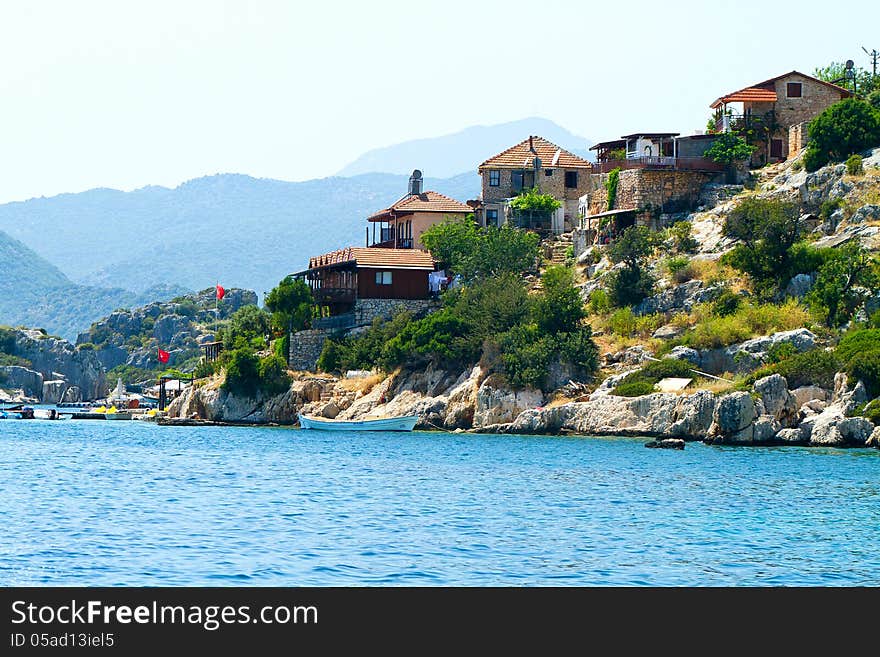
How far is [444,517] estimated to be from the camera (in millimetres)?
37344

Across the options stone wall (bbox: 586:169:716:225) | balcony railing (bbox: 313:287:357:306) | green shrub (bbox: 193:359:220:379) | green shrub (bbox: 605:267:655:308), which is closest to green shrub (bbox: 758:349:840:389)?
green shrub (bbox: 605:267:655:308)

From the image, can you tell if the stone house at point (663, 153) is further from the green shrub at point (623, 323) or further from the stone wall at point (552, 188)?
the green shrub at point (623, 323)

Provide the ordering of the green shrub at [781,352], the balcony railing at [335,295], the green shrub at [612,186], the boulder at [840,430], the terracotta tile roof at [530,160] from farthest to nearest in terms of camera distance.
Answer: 1. the terracotta tile roof at [530,160]
2. the green shrub at [612,186]
3. the balcony railing at [335,295]
4. the green shrub at [781,352]
5. the boulder at [840,430]

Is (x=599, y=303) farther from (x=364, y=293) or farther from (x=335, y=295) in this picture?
(x=335, y=295)

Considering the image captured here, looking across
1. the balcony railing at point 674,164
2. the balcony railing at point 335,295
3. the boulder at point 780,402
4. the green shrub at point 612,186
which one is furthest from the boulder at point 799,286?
the balcony railing at point 335,295

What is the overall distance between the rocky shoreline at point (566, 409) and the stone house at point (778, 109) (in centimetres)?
3030

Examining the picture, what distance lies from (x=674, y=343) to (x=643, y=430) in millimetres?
8778

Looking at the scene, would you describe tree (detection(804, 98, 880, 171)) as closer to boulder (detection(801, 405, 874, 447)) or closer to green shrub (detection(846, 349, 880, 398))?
green shrub (detection(846, 349, 880, 398))

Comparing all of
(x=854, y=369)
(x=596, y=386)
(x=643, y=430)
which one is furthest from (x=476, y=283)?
(x=854, y=369)

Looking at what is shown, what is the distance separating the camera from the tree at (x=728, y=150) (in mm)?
95250

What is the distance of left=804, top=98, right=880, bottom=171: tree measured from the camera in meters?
88.9

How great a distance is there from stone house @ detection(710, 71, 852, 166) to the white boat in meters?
34.9
